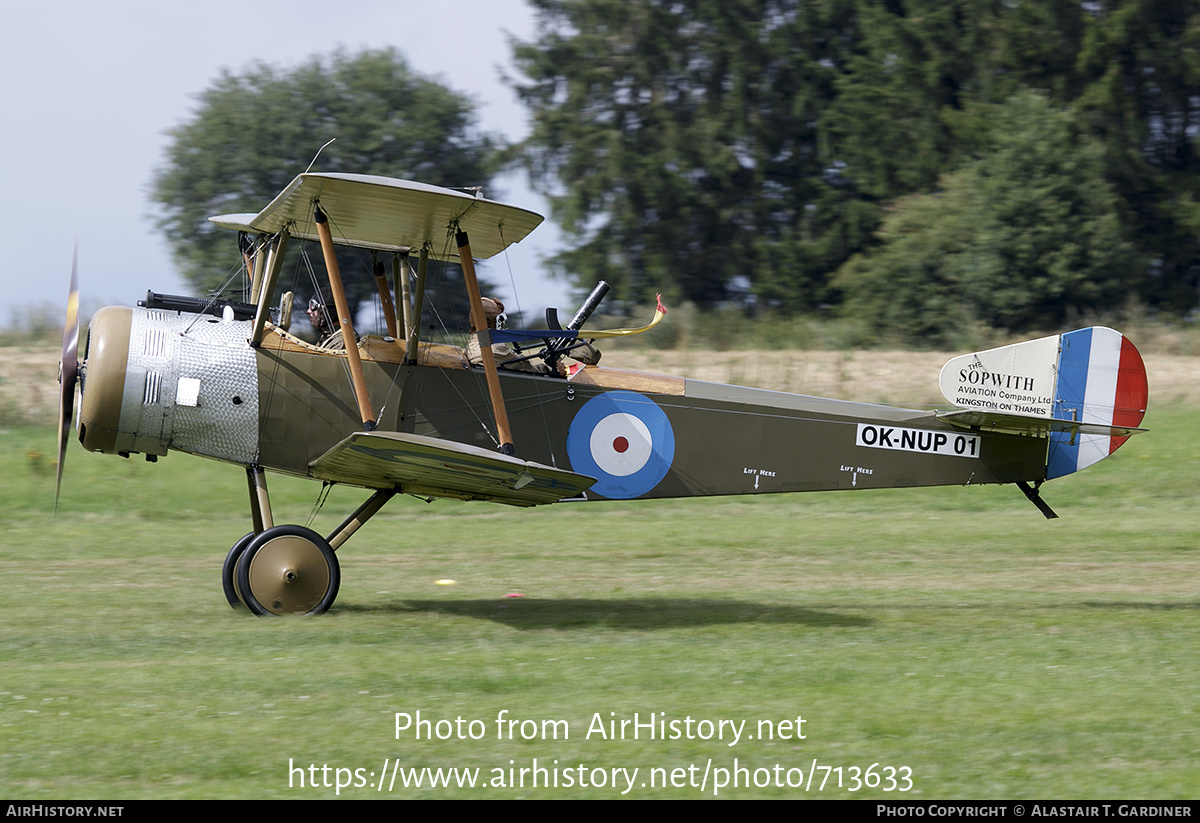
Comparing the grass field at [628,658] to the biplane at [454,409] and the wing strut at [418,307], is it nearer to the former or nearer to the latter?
the biplane at [454,409]

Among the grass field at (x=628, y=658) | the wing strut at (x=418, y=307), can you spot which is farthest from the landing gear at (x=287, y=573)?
the wing strut at (x=418, y=307)

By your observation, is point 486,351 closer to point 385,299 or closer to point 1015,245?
point 385,299

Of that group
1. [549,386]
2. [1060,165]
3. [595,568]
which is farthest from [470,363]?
[1060,165]

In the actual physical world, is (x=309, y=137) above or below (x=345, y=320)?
above

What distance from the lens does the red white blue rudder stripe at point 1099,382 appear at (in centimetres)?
912

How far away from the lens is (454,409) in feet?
28.3

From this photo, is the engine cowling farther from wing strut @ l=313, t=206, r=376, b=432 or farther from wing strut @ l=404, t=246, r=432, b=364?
wing strut @ l=404, t=246, r=432, b=364

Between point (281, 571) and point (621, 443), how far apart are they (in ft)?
8.40

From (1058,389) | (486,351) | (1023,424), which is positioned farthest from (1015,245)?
(486,351)

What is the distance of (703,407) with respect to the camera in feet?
29.6

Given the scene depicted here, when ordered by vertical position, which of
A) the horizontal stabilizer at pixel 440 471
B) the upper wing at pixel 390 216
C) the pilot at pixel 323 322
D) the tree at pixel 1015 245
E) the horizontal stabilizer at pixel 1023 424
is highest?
the tree at pixel 1015 245

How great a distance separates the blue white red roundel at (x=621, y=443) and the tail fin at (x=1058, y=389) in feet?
7.07
